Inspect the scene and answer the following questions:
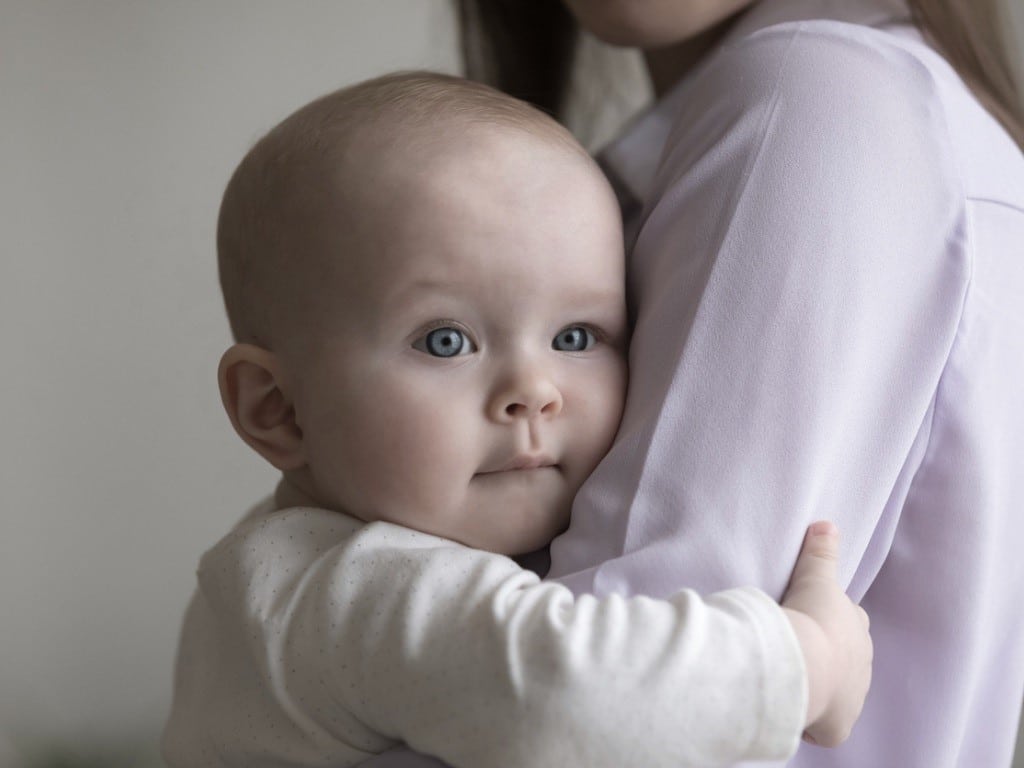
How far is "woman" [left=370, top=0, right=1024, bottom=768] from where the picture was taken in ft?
2.61

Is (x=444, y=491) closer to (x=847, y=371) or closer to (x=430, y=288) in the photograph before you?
(x=430, y=288)

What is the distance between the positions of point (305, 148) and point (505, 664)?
0.46 meters

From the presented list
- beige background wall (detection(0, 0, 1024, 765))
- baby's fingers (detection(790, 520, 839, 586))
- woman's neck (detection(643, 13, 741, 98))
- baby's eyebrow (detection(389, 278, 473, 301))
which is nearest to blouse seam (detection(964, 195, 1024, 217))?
baby's fingers (detection(790, 520, 839, 586))

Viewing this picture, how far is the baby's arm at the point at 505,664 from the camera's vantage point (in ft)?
2.35

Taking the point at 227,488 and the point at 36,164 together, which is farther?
the point at 227,488

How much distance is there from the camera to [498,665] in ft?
2.43

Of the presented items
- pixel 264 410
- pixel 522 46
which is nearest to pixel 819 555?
pixel 264 410

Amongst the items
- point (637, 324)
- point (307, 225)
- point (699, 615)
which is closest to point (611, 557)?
point (699, 615)

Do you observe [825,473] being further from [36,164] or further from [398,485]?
→ [36,164]

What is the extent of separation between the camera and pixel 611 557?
2.66 ft

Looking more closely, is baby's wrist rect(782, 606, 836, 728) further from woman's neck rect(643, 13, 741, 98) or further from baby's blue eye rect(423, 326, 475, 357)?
woman's neck rect(643, 13, 741, 98)

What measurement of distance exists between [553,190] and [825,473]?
308 millimetres

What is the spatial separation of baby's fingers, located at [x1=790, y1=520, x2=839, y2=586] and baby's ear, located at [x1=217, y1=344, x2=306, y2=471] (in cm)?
41

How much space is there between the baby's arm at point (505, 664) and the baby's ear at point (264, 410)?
131 millimetres
